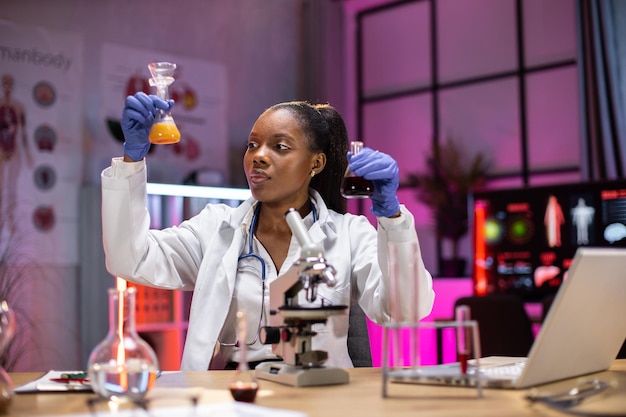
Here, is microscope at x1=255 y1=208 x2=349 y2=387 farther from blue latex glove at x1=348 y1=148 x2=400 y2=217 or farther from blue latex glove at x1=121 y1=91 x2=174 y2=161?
blue latex glove at x1=121 y1=91 x2=174 y2=161

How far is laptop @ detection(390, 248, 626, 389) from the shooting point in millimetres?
1342

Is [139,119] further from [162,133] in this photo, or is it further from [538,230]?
[538,230]

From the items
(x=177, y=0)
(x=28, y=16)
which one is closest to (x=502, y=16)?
(x=177, y=0)

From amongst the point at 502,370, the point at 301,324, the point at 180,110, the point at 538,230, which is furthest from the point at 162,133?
the point at 180,110

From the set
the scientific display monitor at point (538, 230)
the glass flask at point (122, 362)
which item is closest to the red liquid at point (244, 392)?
the glass flask at point (122, 362)

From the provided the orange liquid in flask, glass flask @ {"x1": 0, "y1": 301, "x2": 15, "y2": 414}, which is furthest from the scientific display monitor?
glass flask @ {"x1": 0, "y1": 301, "x2": 15, "y2": 414}

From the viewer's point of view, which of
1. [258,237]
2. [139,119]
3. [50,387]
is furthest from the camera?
[258,237]

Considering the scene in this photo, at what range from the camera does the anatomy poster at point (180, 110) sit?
199 inches

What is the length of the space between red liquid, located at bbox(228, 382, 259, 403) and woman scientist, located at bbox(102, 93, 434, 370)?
80cm

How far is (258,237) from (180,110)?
Answer: 3.20 meters

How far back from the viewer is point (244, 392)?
1.33 metres

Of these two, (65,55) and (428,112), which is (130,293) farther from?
(428,112)

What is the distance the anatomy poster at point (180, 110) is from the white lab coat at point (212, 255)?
2724 mm

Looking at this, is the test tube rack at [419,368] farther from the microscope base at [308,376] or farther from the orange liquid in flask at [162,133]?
the orange liquid in flask at [162,133]
